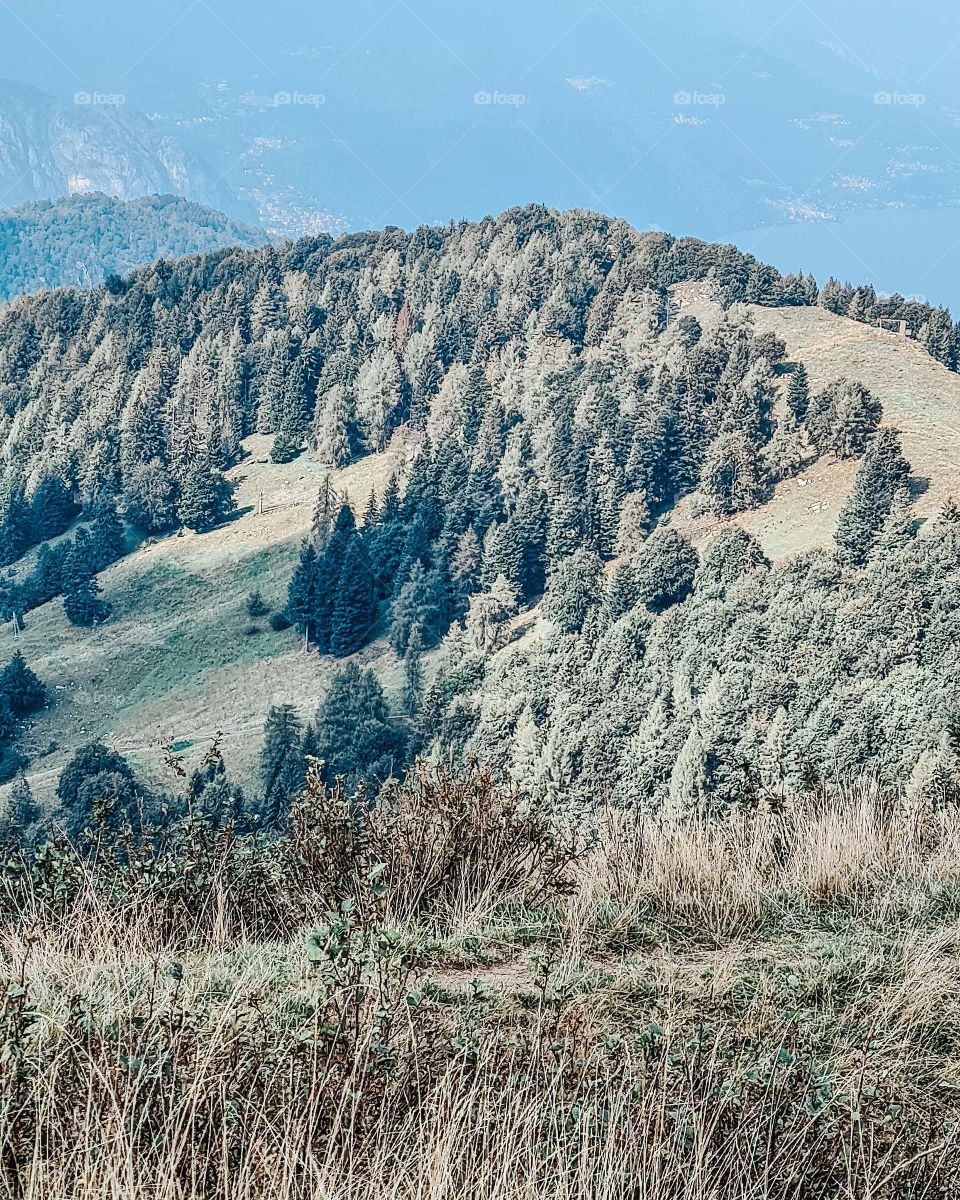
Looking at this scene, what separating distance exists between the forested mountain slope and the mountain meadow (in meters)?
0.27

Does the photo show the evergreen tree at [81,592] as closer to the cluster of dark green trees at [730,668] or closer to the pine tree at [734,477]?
the cluster of dark green trees at [730,668]

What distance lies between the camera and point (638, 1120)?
9.37 ft

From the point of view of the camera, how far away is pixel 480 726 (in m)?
39.8

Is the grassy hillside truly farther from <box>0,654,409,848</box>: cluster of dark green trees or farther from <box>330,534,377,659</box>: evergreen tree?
<box>0,654,409,848</box>: cluster of dark green trees

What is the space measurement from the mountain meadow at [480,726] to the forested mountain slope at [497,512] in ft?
0.90

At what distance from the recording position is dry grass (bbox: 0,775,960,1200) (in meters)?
2.61

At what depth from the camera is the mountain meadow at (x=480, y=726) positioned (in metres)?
2.86

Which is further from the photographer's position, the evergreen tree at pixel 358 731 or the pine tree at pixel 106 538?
the pine tree at pixel 106 538

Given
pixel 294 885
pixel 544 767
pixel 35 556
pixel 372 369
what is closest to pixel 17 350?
pixel 35 556

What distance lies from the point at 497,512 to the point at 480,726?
70.8 ft

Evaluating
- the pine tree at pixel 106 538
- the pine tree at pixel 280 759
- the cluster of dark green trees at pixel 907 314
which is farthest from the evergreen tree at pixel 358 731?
the cluster of dark green trees at pixel 907 314

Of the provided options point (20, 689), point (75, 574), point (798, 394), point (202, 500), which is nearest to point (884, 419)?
point (798, 394)

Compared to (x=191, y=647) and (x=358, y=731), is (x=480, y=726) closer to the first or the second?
(x=358, y=731)

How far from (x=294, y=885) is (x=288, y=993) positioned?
1724mm
